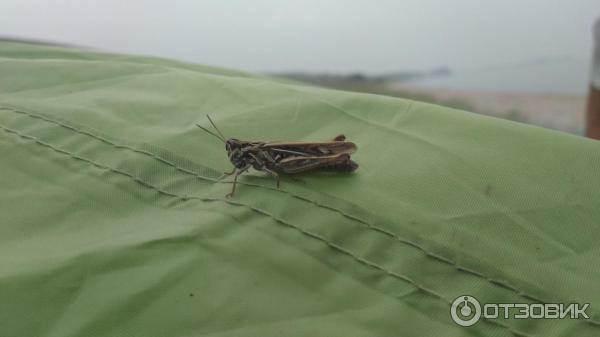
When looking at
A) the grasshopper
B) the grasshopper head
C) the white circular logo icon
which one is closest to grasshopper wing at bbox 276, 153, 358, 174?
the grasshopper

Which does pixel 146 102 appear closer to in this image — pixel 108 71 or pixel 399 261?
pixel 108 71

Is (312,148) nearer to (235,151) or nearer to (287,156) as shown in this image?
(287,156)

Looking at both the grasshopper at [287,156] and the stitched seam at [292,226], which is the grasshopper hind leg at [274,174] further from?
the stitched seam at [292,226]

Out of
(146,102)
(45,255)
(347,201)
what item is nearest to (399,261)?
(347,201)

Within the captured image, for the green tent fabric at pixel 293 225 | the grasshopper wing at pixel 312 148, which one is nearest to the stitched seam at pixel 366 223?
the green tent fabric at pixel 293 225

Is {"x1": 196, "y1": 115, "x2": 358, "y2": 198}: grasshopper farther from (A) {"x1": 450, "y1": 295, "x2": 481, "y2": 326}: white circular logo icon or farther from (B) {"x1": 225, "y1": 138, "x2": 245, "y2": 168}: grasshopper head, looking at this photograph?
(A) {"x1": 450, "y1": 295, "x2": 481, "y2": 326}: white circular logo icon
